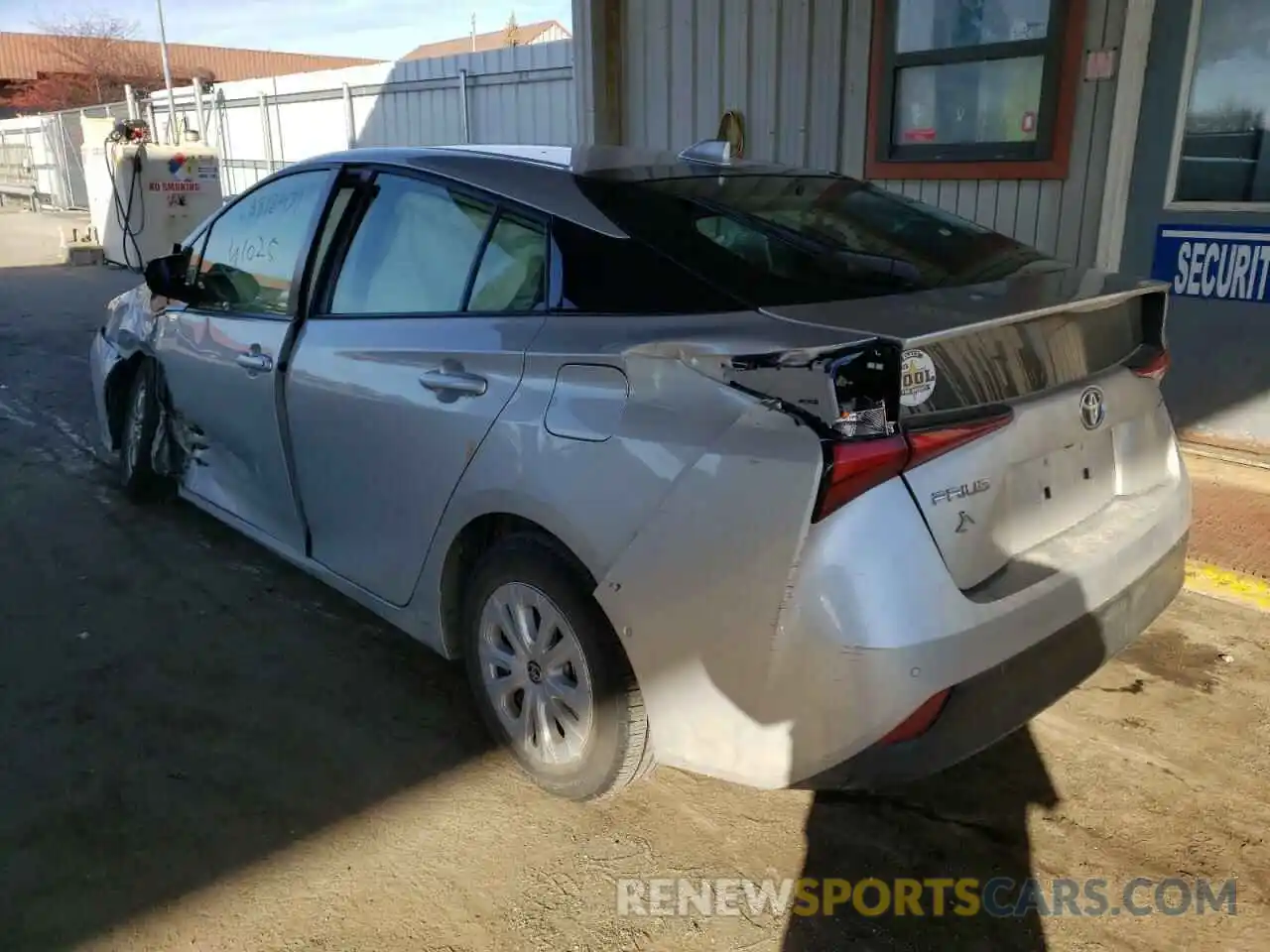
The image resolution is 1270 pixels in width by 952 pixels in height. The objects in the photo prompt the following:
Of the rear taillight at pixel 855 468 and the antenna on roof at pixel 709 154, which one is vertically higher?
the antenna on roof at pixel 709 154

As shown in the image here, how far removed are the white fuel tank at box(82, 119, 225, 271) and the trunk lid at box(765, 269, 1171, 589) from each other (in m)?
13.2

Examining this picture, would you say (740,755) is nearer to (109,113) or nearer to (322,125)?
(322,125)

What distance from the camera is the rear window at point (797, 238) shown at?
96.0 inches

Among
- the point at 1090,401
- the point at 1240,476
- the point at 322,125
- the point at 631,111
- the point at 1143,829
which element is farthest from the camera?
the point at 322,125

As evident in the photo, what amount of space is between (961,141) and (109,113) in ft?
75.0

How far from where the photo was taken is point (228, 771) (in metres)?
2.96

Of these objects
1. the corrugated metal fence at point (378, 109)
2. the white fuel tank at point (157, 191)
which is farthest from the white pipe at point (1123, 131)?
the white fuel tank at point (157, 191)

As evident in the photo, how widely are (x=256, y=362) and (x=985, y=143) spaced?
4.20 m

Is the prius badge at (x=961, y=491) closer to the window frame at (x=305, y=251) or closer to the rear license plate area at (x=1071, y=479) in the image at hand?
the rear license plate area at (x=1071, y=479)

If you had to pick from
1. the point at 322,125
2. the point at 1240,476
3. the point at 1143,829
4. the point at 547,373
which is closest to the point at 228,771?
the point at 547,373

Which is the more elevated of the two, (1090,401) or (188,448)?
(1090,401)

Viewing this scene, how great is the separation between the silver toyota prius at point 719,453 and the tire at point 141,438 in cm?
149

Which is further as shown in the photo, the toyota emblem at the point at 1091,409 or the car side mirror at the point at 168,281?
the car side mirror at the point at 168,281

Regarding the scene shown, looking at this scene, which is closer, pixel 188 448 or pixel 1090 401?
pixel 1090 401
